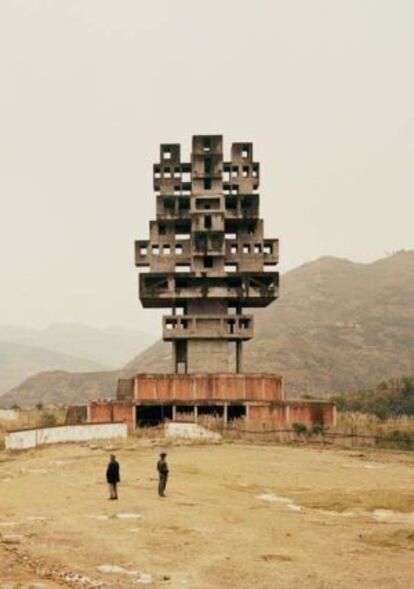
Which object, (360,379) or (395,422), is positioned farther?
(360,379)

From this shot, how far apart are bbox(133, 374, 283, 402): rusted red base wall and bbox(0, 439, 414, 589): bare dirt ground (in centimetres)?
1685

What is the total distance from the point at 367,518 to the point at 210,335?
40022 mm

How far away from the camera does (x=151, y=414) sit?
199ft

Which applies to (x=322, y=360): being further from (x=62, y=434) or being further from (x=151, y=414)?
(x=62, y=434)

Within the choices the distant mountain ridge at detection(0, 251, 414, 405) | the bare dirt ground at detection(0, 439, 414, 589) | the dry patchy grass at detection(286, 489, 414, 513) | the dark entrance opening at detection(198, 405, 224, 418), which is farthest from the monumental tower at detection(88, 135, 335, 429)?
the distant mountain ridge at detection(0, 251, 414, 405)

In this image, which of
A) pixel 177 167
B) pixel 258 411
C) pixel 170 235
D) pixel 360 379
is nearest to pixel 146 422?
pixel 258 411

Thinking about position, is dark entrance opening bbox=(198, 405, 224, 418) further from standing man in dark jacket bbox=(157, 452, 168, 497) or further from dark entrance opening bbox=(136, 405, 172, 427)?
standing man in dark jacket bbox=(157, 452, 168, 497)

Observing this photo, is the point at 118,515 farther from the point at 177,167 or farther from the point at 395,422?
the point at 177,167

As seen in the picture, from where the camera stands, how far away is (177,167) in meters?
69.2

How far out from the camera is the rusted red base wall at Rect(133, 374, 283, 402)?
58.6m

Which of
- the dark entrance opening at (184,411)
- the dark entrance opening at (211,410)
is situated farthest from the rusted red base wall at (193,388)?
the dark entrance opening at (211,410)

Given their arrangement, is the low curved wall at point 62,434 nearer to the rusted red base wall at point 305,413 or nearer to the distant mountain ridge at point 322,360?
the rusted red base wall at point 305,413

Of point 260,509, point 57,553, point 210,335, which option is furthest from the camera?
point 210,335

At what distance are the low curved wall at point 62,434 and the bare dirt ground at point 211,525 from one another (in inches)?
263
